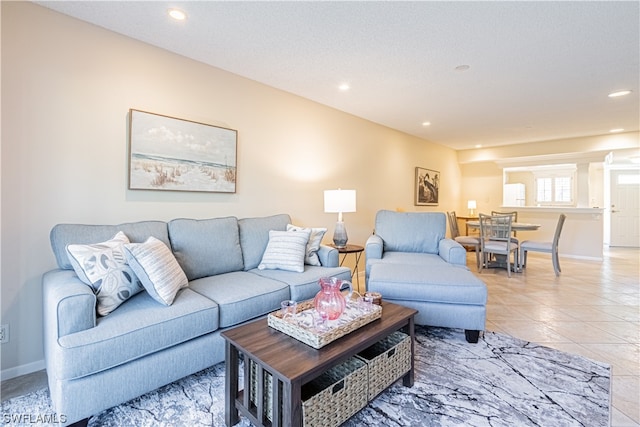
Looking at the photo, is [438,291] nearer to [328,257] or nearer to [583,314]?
[328,257]

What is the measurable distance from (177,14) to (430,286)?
2.64 m

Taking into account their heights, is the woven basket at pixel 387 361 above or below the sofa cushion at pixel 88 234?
below

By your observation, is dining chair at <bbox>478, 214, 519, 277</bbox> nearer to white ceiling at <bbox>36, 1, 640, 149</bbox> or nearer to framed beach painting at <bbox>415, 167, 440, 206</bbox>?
framed beach painting at <bbox>415, 167, 440, 206</bbox>

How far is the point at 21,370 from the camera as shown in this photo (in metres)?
1.91

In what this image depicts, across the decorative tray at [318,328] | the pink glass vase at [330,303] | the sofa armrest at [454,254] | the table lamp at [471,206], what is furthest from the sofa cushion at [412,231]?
the table lamp at [471,206]

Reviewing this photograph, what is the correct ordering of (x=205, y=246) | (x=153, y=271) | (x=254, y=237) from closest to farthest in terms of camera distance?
(x=153, y=271) < (x=205, y=246) < (x=254, y=237)

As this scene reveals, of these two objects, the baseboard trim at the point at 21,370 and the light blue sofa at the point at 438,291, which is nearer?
the baseboard trim at the point at 21,370

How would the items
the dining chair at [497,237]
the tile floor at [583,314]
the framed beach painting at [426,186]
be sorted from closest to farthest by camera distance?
the tile floor at [583,314]
the dining chair at [497,237]
the framed beach painting at [426,186]

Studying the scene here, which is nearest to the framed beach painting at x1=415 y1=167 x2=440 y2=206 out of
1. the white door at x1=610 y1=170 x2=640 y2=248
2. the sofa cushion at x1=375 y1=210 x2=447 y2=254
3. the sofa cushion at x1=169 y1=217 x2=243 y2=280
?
the sofa cushion at x1=375 y1=210 x2=447 y2=254

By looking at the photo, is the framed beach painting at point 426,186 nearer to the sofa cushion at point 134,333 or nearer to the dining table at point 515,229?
the dining table at point 515,229

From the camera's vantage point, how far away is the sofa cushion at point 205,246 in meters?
2.31

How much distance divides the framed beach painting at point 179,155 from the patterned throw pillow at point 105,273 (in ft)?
2.49


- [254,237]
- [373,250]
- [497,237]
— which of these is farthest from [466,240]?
[254,237]

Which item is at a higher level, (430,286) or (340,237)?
(340,237)
